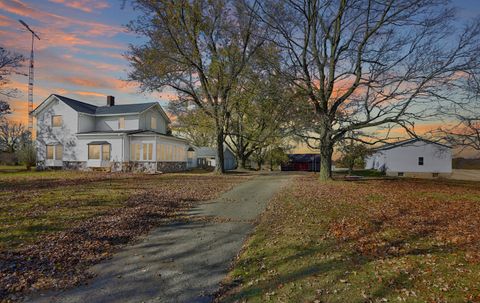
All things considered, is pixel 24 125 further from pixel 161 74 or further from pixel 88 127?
pixel 161 74

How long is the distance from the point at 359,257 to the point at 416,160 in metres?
42.7

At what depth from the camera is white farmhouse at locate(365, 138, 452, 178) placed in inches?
1629

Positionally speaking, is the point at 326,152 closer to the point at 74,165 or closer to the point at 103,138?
the point at 103,138

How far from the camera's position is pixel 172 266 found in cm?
648

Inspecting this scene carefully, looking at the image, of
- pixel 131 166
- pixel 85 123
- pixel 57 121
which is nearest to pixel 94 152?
pixel 85 123

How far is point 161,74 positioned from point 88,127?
13.6m

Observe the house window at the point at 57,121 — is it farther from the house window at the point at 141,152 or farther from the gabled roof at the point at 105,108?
the house window at the point at 141,152

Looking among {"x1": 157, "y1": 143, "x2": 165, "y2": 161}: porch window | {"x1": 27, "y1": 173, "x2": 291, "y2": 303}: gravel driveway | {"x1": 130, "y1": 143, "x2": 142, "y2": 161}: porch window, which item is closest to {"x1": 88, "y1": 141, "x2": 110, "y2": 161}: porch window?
{"x1": 130, "y1": 143, "x2": 142, "y2": 161}: porch window

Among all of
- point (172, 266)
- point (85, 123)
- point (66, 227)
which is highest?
point (85, 123)

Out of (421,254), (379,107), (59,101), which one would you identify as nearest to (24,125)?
(59,101)

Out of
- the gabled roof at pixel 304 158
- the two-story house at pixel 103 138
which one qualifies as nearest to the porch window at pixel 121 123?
the two-story house at pixel 103 138

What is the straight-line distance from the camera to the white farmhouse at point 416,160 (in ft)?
136

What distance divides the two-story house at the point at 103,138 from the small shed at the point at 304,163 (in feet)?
117

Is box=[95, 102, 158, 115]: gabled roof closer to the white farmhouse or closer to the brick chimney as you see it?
the brick chimney
